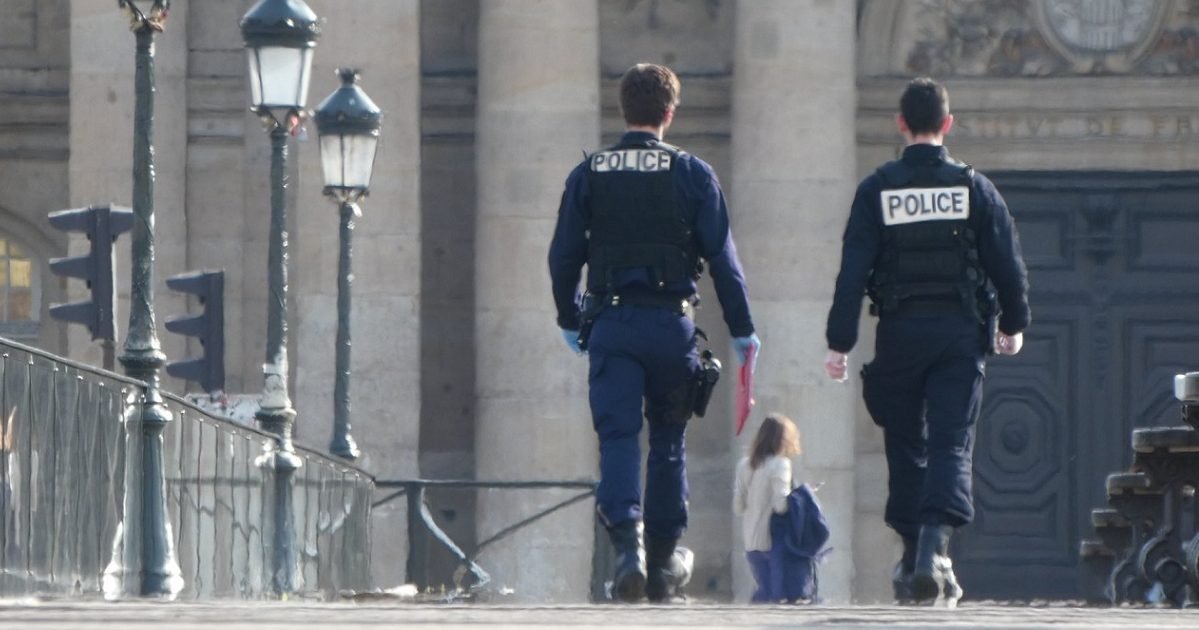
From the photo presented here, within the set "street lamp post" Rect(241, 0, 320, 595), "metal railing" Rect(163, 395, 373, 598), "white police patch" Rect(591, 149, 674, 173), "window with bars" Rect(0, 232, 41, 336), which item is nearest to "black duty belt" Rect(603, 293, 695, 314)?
"white police patch" Rect(591, 149, 674, 173)

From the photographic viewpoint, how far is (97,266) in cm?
1925

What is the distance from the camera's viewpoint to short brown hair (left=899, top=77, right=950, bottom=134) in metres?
12.1

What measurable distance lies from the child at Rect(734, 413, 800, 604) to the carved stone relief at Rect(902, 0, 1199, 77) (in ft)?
37.2

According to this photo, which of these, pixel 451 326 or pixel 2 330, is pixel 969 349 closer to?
pixel 451 326

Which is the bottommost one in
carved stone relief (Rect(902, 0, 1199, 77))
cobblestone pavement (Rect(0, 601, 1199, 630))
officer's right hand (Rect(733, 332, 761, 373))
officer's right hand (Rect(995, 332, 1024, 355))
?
cobblestone pavement (Rect(0, 601, 1199, 630))

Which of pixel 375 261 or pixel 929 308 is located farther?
pixel 375 261

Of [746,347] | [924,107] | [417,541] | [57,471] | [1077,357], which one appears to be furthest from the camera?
[1077,357]

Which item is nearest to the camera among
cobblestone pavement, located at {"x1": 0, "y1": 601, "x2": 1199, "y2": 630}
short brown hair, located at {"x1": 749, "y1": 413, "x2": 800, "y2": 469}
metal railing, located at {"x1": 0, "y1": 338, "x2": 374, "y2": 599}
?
cobblestone pavement, located at {"x1": 0, "y1": 601, "x2": 1199, "y2": 630}

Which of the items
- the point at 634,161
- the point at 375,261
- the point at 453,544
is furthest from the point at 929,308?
the point at 375,261

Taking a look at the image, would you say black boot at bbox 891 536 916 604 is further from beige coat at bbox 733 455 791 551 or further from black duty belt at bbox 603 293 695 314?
beige coat at bbox 733 455 791 551

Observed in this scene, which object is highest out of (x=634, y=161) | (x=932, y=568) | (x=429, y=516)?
(x=634, y=161)

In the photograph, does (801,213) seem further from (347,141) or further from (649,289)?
(649,289)

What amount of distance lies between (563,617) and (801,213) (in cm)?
1747

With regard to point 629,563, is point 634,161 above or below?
above
